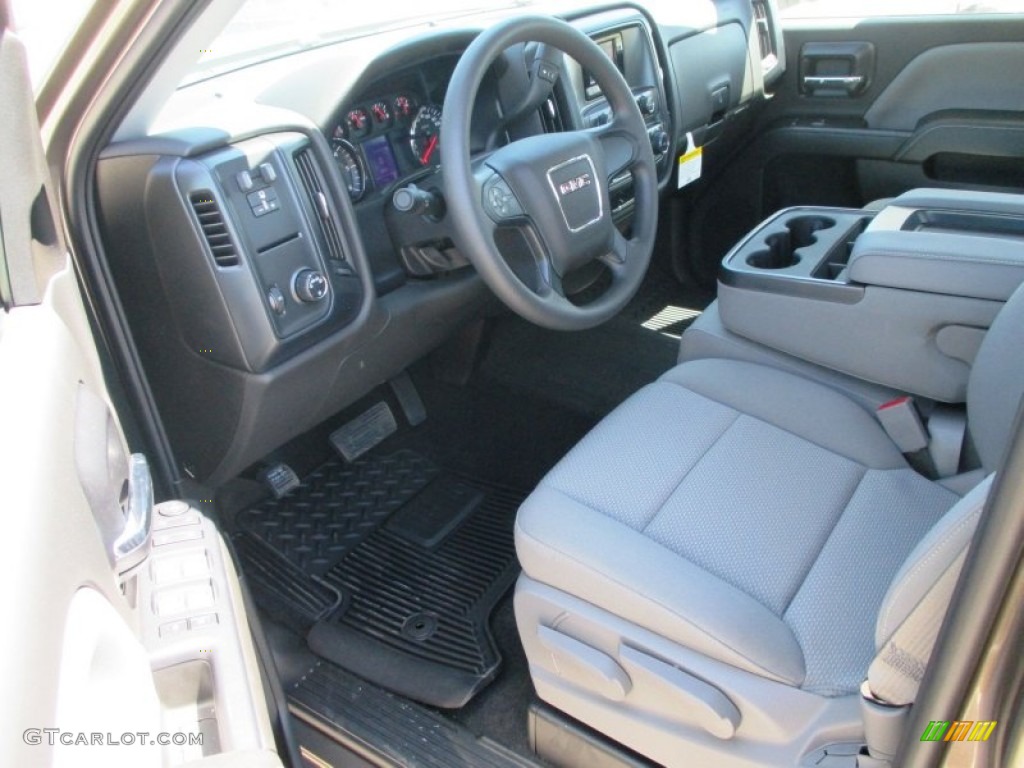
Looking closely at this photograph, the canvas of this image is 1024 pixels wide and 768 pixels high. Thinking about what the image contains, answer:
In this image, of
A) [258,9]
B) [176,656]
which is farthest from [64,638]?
[258,9]

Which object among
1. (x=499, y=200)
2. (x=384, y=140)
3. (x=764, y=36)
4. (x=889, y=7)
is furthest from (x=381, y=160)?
(x=889, y=7)

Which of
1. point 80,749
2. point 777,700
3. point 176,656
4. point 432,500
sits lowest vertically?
point 432,500

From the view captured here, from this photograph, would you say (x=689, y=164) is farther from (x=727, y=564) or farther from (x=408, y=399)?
(x=727, y=564)

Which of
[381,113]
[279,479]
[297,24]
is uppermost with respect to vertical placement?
[297,24]

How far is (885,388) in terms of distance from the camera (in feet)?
5.08

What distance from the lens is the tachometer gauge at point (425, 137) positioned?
5.82 ft

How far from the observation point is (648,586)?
113 cm

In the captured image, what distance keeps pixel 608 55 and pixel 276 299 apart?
1.03 meters

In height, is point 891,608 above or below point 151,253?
below

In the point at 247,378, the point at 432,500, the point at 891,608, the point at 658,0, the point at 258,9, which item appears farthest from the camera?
the point at 658,0

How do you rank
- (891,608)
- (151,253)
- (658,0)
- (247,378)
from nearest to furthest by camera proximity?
1. (891,608)
2. (151,253)
3. (247,378)
4. (658,0)

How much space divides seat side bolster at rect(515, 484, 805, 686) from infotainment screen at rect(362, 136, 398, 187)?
2.41ft

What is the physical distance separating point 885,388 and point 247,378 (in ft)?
3.35

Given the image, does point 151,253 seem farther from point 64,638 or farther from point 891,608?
point 891,608
